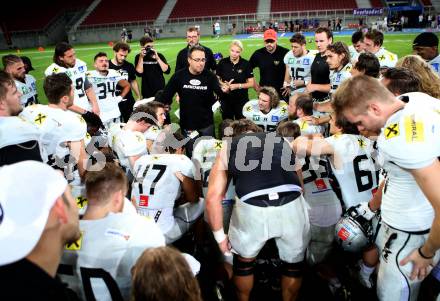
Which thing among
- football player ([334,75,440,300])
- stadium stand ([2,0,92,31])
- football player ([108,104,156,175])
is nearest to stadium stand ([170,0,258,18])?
stadium stand ([2,0,92,31])

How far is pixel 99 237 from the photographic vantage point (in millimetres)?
2232

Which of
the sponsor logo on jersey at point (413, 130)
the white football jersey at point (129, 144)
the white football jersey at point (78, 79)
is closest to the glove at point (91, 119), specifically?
the white football jersey at point (78, 79)

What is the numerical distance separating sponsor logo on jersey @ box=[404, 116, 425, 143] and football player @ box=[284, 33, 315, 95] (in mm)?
4429

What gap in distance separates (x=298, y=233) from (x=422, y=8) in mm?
31866

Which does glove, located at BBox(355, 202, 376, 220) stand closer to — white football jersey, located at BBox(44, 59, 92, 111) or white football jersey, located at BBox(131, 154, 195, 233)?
white football jersey, located at BBox(131, 154, 195, 233)

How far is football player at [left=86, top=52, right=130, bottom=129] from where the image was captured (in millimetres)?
6461

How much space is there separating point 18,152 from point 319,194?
2.78 meters

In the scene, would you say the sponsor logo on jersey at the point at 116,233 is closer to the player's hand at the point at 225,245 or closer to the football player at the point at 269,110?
the player's hand at the point at 225,245

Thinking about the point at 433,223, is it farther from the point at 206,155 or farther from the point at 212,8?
the point at 212,8

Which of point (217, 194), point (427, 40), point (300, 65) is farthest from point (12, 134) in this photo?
point (427, 40)

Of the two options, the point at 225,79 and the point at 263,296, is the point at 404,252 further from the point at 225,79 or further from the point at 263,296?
the point at 225,79

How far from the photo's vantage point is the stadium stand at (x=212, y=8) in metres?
34.8

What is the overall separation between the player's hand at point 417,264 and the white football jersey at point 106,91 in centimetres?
556

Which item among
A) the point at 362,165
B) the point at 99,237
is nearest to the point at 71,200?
the point at 99,237
